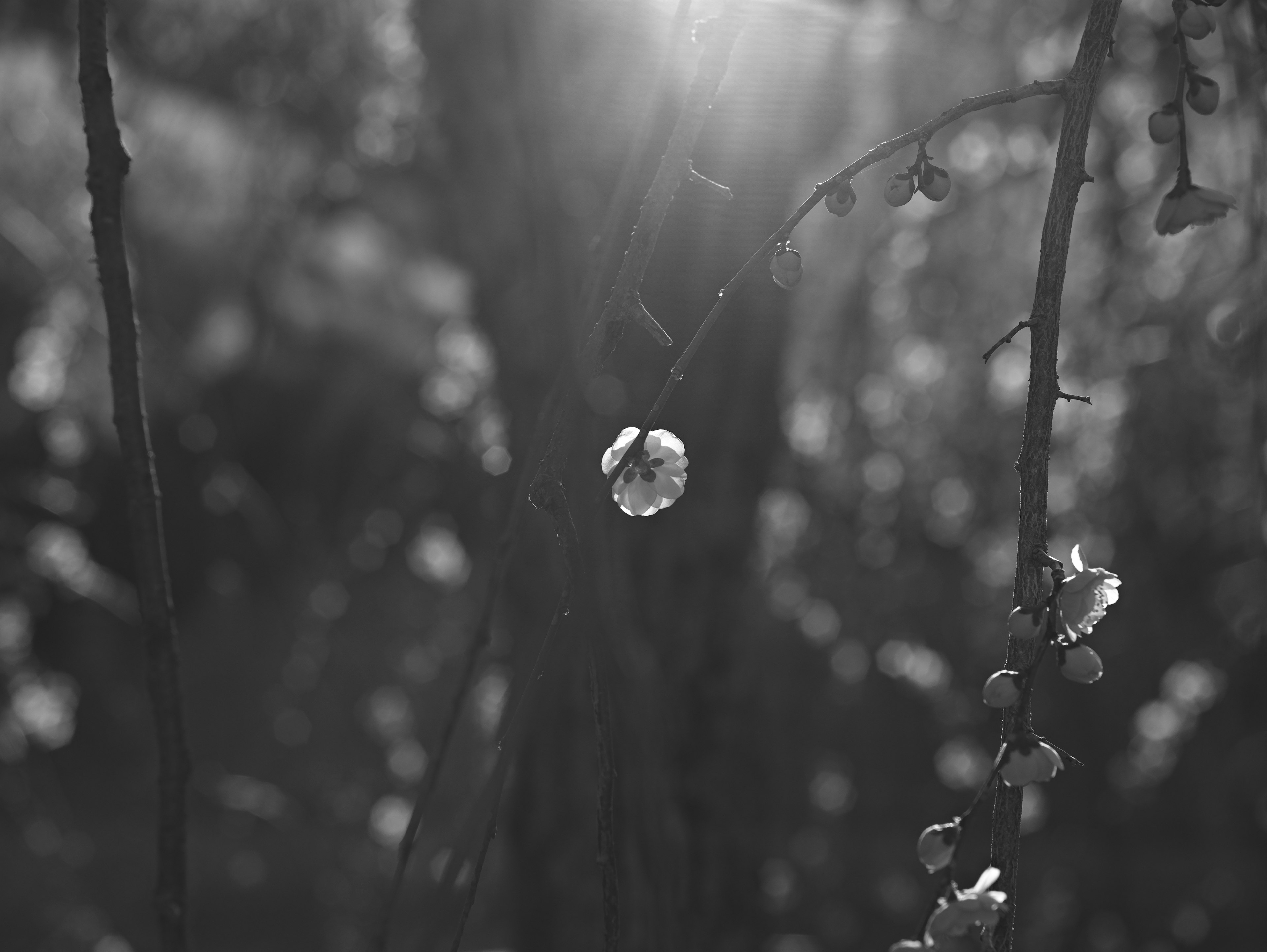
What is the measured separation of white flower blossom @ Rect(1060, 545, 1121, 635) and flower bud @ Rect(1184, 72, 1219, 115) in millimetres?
292

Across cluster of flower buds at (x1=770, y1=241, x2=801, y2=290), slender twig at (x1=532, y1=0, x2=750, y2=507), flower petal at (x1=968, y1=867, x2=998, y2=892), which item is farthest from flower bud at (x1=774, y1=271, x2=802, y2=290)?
flower petal at (x1=968, y1=867, x2=998, y2=892)

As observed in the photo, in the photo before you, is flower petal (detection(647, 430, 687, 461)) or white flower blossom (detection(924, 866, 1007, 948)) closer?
white flower blossom (detection(924, 866, 1007, 948))

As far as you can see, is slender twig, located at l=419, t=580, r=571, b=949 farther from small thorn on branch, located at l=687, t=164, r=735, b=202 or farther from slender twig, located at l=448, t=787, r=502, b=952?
small thorn on branch, located at l=687, t=164, r=735, b=202

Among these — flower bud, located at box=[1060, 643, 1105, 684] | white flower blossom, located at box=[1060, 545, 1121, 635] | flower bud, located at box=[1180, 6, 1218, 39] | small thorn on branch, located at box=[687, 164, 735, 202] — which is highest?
flower bud, located at box=[1180, 6, 1218, 39]

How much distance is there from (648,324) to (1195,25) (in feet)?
1.20

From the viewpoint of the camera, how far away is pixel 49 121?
16.3 ft

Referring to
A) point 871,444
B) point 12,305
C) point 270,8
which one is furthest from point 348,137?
point 871,444

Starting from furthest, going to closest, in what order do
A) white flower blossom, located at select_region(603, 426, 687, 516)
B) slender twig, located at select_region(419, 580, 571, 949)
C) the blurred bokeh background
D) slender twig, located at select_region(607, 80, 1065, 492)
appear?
the blurred bokeh background → white flower blossom, located at select_region(603, 426, 687, 516) → slender twig, located at select_region(607, 80, 1065, 492) → slender twig, located at select_region(419, 580, 571, 949)

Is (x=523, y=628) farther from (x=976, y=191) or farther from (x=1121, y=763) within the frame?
(x=1121, y=763)

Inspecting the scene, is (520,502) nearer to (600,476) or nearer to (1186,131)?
(600,476)

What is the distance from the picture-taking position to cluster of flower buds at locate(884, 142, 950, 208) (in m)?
0.66

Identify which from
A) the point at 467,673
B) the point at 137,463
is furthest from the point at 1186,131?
the point at 137,463

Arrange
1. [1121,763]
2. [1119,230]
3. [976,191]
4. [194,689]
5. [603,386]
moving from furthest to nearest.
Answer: [194,689] → [1121,763] → [976,191] → [1119,230] → [603,386]

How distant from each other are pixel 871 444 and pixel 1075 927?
270 centimetres
